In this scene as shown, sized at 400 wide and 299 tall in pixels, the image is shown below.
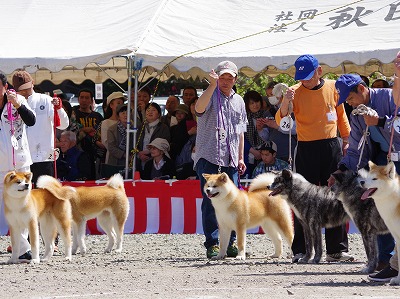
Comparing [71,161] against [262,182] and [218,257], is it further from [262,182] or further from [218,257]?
[218,257]

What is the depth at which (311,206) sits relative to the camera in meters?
9.89

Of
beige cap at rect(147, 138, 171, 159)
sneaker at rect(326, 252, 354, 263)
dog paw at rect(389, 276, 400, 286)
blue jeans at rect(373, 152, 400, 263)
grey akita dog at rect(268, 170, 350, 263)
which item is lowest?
sneaker at rect(326, 252, 354, 263)

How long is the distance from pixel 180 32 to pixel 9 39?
252 cm

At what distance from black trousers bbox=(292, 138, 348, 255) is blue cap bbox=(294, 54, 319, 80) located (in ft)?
2.24

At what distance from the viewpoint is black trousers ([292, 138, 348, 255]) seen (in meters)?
10.0

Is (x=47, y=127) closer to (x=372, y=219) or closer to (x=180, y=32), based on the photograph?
(x=180, y=32)

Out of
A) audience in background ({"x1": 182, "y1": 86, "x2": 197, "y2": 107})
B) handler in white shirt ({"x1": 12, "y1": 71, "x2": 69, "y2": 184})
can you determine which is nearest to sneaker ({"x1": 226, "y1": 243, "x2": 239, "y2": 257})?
handler in white shirt ({"x1": 12, "y1": 71, "x2": 69, "y2": 184})

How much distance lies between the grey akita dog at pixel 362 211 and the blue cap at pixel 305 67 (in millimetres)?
1193

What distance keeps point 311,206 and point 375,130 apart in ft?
5.31

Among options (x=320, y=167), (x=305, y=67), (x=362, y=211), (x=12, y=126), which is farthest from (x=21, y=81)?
(x=362, y=211)

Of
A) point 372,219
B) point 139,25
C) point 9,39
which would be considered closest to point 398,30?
point 139,25

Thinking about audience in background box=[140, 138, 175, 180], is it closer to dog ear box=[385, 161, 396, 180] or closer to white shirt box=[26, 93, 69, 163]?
white shirt box=[26, 93, 69, 163]

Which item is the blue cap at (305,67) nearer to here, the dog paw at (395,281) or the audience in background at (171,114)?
the dog paw at (395,281)

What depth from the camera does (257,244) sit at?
12.4 m
